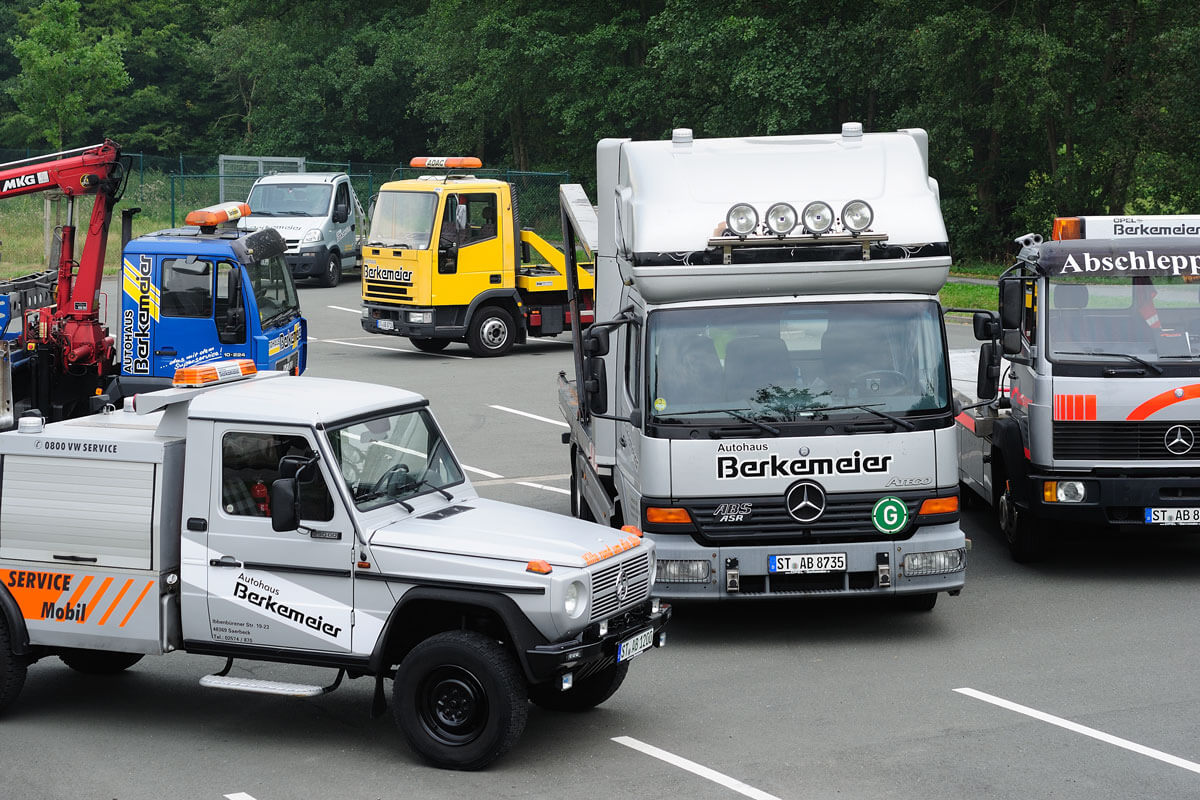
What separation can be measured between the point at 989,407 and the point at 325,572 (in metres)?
7.08

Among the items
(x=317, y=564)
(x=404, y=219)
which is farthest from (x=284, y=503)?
(x=404, y=219)

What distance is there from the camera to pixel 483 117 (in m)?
50.8

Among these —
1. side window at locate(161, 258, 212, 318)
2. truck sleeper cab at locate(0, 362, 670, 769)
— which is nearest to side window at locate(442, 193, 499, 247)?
side window at locate(161, 258, 212, 318)

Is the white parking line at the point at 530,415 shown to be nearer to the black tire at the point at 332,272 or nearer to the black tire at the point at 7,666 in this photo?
the black tire at the point at 7,666

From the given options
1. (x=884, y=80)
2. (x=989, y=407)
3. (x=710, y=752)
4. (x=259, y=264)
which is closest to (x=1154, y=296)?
(x=989, y=407)

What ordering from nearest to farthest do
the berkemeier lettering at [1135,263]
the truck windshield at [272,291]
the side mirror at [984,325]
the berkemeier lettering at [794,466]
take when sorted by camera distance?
the berkemeier lettering at [794,466] → the side mirror at [984,325] → the berkemeier lettering at [1135,263] → the truck windshield at [272,291]

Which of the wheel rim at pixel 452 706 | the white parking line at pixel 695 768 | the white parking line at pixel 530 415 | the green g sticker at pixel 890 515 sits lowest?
the white parking line at pixel 695 768

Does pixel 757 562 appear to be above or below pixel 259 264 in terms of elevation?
below

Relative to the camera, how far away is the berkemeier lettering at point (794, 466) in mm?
9680

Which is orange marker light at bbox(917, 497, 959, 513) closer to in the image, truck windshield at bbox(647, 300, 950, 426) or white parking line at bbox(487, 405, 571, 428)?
truck windshield at bbox(647, 300, 950, 426)

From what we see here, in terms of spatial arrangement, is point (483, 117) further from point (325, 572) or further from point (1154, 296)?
point (325, 572)

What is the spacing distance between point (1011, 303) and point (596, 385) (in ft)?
11.2

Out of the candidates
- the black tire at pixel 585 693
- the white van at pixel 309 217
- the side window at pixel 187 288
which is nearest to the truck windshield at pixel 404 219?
the side window at pixel 187 288

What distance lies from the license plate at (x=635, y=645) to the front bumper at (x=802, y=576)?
5.10 ft
